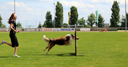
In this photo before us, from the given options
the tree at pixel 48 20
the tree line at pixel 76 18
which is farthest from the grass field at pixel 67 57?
the tree at pixel 48 20

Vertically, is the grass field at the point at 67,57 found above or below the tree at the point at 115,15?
below

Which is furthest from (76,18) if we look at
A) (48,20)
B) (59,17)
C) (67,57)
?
(67,57)

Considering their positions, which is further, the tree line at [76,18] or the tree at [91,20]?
the tree at [91,20]

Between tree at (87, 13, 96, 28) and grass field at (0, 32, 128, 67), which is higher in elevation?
tree at (87, 13, 96, 28)

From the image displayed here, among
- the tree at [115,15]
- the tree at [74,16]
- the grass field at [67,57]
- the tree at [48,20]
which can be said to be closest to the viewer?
the grass field at [67,57]

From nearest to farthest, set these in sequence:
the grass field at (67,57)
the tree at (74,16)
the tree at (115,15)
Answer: the grass field at (67,57), the tree at (115,15), the tree at (74,16)

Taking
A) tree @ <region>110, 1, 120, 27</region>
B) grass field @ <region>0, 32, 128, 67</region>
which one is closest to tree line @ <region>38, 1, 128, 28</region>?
tree @ <region>110, 1, 120, 27</region>

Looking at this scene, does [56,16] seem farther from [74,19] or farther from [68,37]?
[68,37]

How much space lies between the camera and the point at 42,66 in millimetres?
6605

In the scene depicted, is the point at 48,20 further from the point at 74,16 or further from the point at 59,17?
the point at 74,16

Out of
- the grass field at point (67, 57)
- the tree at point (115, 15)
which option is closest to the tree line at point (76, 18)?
the tree at point (115, 15)

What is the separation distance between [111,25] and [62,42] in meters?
84.7

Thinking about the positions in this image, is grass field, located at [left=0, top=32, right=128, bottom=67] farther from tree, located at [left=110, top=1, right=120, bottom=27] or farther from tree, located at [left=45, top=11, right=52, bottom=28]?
tree, located at [left=45, top=11, right=52, bottom=28]

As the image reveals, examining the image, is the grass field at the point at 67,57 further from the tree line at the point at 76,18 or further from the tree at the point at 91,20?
the tree at the point at 91,20
